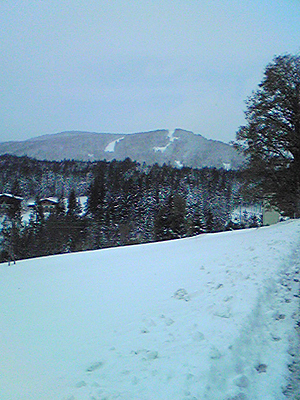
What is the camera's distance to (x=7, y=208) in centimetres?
5800

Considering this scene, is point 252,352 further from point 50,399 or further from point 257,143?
point 257,143

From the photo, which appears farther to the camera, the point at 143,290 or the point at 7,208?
the point at 7,208

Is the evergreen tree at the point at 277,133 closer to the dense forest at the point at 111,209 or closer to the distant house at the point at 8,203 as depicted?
the dense forest at the point at 111,209

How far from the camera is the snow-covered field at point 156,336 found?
2348 mm

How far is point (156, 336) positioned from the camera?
3.16 metres

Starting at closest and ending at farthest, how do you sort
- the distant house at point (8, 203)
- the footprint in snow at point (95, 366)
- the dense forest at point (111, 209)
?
the footprint in snow at point (95, 366), the dense forest at point (111, 209), the distant house at point (8, 203)

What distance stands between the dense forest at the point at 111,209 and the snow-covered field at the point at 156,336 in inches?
836

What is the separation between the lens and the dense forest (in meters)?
42.7

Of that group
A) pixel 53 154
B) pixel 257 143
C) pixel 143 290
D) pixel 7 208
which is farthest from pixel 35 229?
pixel 53 154

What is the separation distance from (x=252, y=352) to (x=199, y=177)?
82999 mm

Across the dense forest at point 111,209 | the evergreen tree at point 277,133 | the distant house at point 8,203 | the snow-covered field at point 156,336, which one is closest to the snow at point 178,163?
the dense forest at point 111,209

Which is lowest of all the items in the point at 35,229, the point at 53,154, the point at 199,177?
the point at 35,229

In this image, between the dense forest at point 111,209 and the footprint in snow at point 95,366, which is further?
the dense forest at point 111,209

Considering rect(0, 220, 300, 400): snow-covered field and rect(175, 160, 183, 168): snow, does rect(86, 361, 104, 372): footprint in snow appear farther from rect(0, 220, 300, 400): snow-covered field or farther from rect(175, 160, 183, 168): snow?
rect(175, 160, 183, 168): snow
